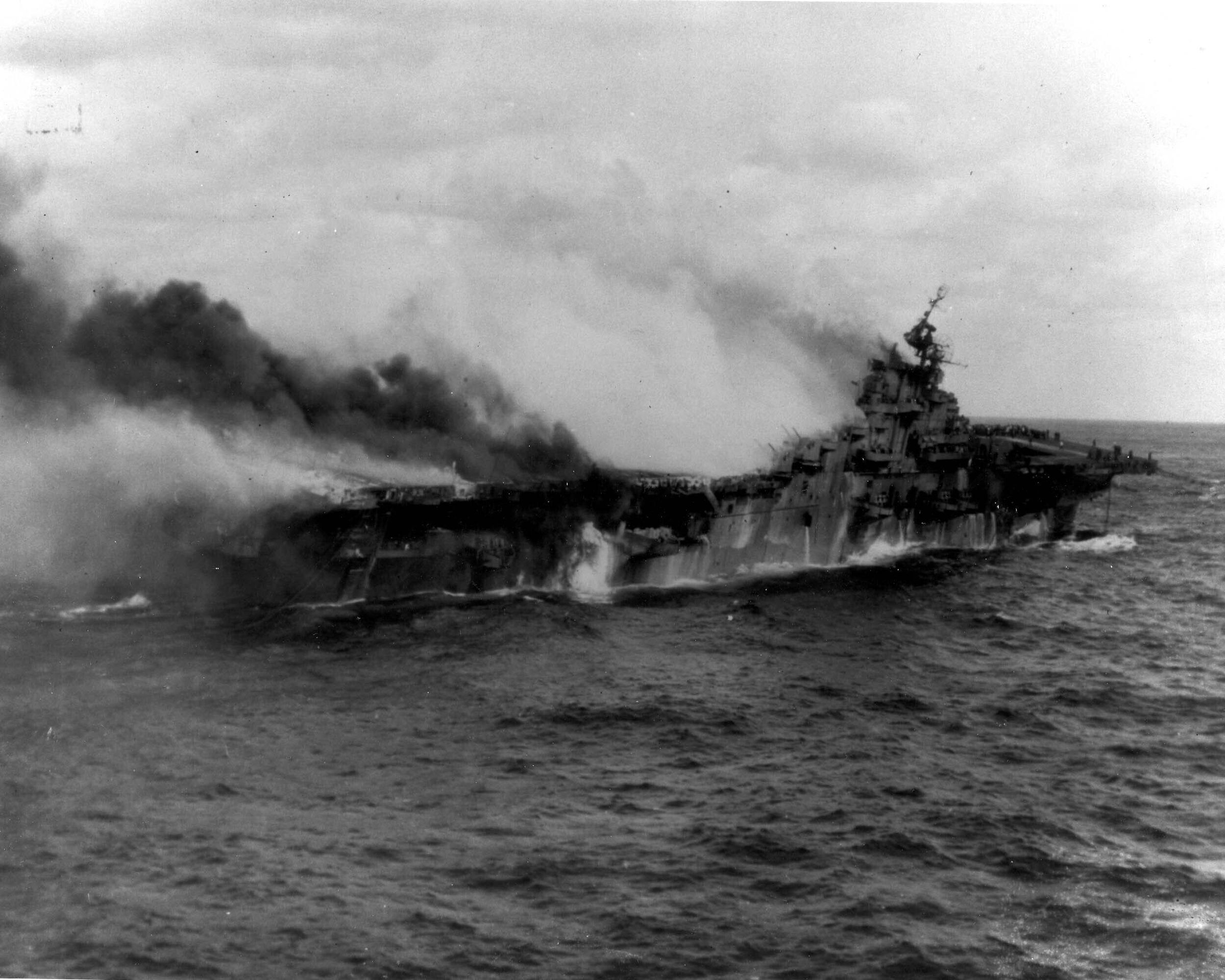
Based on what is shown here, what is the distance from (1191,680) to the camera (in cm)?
2992

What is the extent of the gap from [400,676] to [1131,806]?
1653cm

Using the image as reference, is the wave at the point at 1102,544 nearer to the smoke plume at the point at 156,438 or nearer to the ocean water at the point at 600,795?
the ocean water at the point at 600,795

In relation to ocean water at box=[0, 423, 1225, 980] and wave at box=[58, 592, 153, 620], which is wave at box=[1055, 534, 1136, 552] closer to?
ocean water at box=[0, 423, 1225, 980]

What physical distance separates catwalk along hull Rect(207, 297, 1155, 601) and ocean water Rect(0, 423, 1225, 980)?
1784 mm

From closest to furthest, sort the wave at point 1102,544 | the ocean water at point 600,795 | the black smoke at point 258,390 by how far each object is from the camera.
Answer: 1. the ocean water at point 600,795
2. the black smoke at point 258,390
3. the wave at point 1102,544

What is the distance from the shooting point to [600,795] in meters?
21.2

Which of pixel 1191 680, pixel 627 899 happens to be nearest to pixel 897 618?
pixel 1191 680

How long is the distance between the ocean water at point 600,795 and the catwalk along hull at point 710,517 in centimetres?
178

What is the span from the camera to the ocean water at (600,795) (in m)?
15.8

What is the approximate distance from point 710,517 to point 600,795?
20.9 meters

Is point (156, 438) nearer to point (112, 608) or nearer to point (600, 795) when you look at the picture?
point (112, 608)

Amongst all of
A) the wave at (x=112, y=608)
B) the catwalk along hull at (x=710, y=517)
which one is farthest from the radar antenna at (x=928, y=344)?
the wave at (x=112, y=608)

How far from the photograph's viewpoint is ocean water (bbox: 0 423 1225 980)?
15773 millimetres

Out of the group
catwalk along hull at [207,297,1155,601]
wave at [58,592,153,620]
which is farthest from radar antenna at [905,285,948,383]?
wave at [58,592,153,620]
